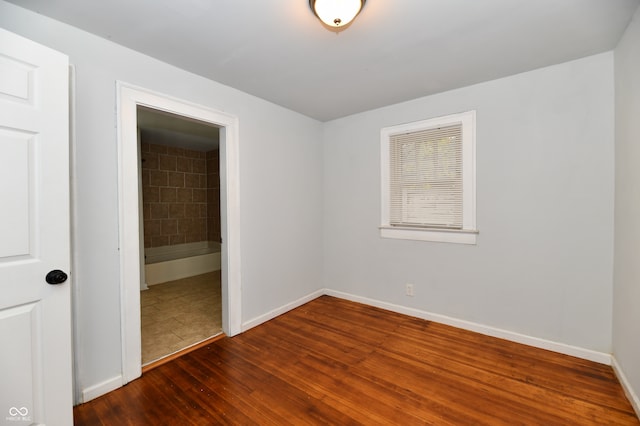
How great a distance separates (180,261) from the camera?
15.7 ft

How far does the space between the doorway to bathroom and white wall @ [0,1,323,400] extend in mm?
683

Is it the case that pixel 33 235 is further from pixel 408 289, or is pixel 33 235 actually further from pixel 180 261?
pixel 180 261

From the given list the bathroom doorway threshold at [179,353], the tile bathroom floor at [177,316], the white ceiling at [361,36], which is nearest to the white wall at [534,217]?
the white ceiling at [361,36]

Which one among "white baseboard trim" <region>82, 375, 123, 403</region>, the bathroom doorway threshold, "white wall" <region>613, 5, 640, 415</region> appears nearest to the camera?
"white wall" <region>613, 5, 640, 415</region>

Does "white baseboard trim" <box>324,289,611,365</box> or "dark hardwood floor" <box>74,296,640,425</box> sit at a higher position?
"white baseboard trim" <box>324,289,611,365</box>

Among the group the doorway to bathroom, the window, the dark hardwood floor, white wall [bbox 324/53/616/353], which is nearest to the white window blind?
the window

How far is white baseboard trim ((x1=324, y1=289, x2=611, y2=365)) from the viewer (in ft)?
7.35

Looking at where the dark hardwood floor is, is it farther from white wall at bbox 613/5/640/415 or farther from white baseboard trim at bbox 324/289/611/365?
white wall at bbox 613/5/640/415

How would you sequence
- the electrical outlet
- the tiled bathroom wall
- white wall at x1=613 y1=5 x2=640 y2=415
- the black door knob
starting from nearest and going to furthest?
the black door knob < white wall at x1=613 y1=5 x2=640 y2=415 < the electrical outlet < the tiled bathroom wall

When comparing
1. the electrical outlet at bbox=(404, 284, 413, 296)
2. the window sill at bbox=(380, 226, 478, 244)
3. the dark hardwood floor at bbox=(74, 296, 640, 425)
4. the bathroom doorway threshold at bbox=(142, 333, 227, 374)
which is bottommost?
the dark hardwood floor at bbox=(74, 296, 640, 425)

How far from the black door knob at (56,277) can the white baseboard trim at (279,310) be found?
1676 mm

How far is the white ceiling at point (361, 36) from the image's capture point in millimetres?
1603

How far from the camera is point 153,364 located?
2223 mm

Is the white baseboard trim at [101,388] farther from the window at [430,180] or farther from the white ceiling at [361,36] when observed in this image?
the window at [430,180]
